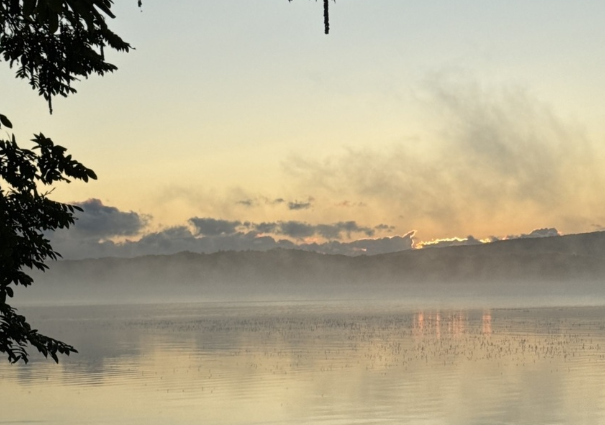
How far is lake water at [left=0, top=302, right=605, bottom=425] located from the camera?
89.2 ft

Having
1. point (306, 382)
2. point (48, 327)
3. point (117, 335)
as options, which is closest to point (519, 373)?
point (306, 382)

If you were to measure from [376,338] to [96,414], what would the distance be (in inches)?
1122

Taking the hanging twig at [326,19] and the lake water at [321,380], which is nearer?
the hanging twig at [326,19]

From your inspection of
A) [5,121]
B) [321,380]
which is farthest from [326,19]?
[321,380]

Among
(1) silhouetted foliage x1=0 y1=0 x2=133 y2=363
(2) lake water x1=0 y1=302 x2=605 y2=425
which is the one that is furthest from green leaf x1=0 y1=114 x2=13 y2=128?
(2) lake water x1=0 y1=302 x2=605 y2=425

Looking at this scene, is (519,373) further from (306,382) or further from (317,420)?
(317,420)

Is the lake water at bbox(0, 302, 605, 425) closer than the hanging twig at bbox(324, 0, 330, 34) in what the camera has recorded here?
No

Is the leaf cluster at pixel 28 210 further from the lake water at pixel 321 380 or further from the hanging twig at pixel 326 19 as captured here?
the lake water at pixel 321 380

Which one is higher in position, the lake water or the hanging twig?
the hanging twig

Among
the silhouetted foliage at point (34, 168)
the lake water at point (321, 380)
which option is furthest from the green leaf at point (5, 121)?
the lake water at point (321, 380)

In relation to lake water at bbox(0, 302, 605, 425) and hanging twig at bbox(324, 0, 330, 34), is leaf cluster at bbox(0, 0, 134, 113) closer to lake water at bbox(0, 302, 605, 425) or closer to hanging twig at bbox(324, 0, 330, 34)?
hanging twig at bbox(324, 0, 330, 34)

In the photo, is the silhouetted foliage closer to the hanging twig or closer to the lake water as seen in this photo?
the hanging twig

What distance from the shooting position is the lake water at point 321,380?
1071 inches

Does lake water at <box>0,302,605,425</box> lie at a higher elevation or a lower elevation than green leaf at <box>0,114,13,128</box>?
lower
